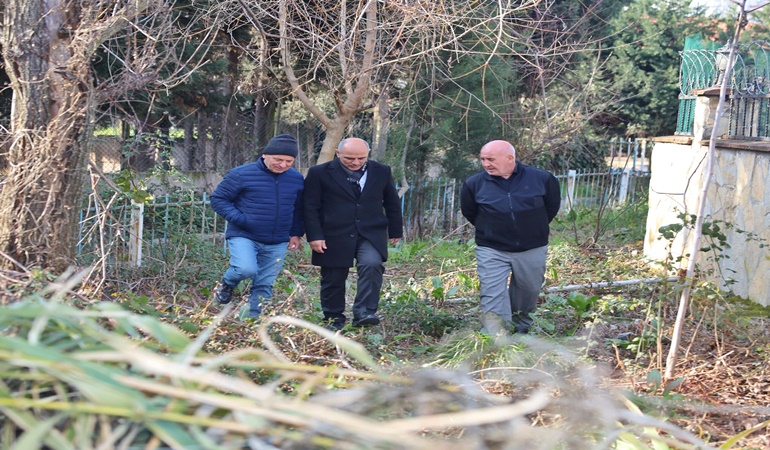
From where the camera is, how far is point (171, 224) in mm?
7832

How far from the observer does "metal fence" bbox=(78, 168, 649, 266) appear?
21.5 ft

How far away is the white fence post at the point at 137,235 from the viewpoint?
287 inches

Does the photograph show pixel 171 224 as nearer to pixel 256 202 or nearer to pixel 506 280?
pixel 256 202

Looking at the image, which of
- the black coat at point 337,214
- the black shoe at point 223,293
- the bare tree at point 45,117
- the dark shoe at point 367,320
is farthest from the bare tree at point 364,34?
the bare tree at point 45,117

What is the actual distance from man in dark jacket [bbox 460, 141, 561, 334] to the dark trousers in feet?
2.59

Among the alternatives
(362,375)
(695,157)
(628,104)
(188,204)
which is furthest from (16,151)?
(628,104)

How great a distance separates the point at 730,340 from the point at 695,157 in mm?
2863

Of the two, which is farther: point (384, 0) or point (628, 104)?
point (628, 104)

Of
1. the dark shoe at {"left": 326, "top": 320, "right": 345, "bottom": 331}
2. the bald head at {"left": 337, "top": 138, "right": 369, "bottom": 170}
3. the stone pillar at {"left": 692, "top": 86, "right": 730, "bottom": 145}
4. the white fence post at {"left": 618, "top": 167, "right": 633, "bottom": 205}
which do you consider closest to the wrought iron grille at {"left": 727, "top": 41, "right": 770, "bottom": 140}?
the stone pillar at {"left": 692, "top": 86, "right": 730, "bottom": 145}

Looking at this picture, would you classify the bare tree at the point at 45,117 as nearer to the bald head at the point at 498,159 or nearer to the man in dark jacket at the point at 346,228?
the man in dark jacket at the point at 346,228

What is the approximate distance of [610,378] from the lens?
4.58 meters

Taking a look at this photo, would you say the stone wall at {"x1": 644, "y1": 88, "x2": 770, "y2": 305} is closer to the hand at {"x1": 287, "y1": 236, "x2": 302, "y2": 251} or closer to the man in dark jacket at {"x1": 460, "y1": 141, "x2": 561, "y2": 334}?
the man in dark jacket at {"x1": 460, "y1": 141, "x2": 561, "y2": 334}

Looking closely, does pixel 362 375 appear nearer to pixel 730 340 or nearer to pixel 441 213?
pixel 730 340

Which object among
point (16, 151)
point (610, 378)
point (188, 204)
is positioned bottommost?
point (610, 378)
